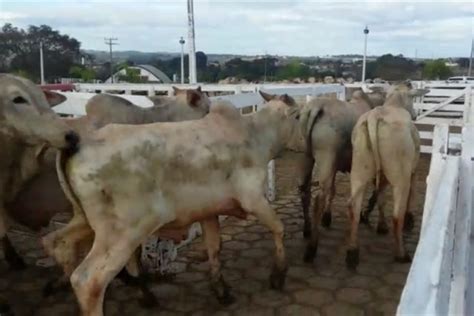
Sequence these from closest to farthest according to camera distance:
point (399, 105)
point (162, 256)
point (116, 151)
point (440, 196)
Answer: point (440, 196) → point (116, 151) → point (162, 256) → point (399, 105)

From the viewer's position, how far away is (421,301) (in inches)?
45.1

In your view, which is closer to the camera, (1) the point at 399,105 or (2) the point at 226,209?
(2) the point at 226,209

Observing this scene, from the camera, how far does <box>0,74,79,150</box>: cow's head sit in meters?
3.05

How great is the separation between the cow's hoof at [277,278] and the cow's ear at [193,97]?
4.62 feet

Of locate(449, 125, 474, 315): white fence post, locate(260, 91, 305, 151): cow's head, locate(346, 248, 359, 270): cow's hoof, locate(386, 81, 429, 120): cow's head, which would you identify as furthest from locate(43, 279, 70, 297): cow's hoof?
locate(386, 81, 429, 120): cow's head

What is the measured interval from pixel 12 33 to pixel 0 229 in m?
34.7

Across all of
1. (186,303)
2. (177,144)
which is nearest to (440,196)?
(177,144)

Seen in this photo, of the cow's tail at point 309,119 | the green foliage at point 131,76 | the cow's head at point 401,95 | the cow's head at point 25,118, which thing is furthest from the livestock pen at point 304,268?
the green foliage at point 131,76

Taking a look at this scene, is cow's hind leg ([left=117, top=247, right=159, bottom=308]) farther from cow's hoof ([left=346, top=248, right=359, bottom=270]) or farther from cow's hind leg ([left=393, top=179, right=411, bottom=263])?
cow's hind leg ([left=393, top=179, right=411, bottom=263])

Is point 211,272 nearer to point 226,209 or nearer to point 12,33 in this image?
point 226,209

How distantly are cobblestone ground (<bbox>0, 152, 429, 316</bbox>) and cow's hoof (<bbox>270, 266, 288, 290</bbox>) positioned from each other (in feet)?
0.16

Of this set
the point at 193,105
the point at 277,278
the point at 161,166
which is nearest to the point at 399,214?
→ the point at 277,278

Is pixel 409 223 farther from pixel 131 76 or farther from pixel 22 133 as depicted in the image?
pixel 131 76

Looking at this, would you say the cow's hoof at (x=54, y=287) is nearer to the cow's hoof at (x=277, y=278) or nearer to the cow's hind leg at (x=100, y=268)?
the cow's hind leg at (x=100, y=268)
